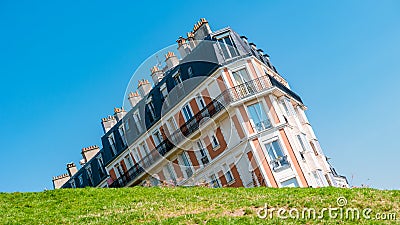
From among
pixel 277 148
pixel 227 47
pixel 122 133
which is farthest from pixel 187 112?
pixel 122 133

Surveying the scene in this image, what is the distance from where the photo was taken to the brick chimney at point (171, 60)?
53000 mm

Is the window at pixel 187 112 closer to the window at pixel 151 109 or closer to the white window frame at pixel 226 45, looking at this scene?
the window at pixel 151 109

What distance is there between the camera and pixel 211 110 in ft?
148

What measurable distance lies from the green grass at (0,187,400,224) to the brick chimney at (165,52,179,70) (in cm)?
2485

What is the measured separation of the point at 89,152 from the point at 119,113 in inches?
357

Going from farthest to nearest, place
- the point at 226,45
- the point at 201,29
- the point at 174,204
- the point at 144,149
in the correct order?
the point at 144,149, the point at 201,29, the point at 226,45, the point at 174,204

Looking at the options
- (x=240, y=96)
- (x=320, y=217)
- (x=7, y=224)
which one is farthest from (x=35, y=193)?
(x=240, y=96)

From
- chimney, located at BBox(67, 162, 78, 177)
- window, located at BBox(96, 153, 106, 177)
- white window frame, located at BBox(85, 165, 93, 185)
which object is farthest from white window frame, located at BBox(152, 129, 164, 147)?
chimney, located at BBox(67, 162, 78, 177)

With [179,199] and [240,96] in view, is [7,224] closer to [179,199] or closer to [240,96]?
[179,199]

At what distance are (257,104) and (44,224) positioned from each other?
1010 inches

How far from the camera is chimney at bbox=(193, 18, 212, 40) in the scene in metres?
48.2

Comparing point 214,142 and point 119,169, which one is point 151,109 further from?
point 214,142

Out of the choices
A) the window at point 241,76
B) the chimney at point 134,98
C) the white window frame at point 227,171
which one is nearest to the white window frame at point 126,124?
the chimney at point 134,98

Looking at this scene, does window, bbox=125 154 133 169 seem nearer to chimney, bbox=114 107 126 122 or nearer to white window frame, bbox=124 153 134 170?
white window frame, bbox=124 153 134 170
